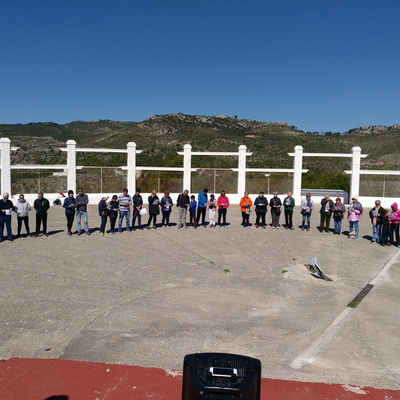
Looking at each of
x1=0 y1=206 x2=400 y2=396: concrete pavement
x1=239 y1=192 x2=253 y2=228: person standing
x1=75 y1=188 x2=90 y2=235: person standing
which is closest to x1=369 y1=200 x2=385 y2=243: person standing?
x1=0 y1=206 x2=400 y2=396: concrete pavement

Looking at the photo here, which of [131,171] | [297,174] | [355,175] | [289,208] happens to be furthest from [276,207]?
[131,171]

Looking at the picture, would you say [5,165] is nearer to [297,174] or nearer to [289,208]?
[289,208]

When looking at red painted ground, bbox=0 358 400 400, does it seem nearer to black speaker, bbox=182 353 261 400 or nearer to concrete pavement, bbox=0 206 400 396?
concrete pavement, bbox=0 206 400 396

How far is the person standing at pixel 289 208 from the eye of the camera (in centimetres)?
1658

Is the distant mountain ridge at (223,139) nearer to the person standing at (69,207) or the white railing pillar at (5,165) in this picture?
the white railing pillar at (5,165)

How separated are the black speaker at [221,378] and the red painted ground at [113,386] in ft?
6.46

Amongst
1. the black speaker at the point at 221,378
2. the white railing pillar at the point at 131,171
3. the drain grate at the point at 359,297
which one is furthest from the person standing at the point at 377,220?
the white railing pillar at the point at 131,171

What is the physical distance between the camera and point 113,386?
5.21 m

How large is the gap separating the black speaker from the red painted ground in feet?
6.46

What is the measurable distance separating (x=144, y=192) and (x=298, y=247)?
46.8 ft

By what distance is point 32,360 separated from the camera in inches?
231

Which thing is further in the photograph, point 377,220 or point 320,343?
point 377,220

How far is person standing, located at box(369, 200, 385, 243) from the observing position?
14.2 metres

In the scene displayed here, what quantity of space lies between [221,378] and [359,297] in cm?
669
